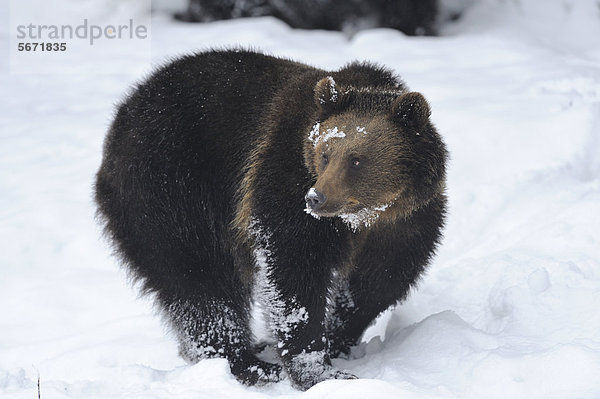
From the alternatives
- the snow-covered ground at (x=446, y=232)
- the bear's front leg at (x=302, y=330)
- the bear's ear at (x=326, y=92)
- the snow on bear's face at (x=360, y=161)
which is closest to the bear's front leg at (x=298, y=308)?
the bear's front leg at (x=302, y=330)

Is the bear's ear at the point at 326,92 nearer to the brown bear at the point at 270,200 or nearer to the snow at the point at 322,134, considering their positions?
the brown bear at the point at 270,200

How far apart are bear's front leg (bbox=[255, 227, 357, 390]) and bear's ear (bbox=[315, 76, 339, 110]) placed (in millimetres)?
862

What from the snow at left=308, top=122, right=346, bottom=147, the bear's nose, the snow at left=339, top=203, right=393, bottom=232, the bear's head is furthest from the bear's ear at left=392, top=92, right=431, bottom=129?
the bear's nose

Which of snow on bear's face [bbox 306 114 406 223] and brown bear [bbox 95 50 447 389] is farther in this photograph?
brown bear [bbox 95 50 447 389]

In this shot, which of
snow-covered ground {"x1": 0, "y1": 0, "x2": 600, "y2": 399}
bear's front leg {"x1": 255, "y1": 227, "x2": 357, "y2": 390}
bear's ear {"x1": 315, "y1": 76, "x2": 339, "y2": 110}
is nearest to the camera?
snow-covered ground {"x1": 0, "y1": 0, "x2": 600, "y2": 399}

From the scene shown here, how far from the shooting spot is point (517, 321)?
5422 mm

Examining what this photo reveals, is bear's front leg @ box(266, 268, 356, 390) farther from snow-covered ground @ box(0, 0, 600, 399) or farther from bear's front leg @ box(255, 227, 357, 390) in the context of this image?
snow-covered ground @ box(0, 0, 600, 399)

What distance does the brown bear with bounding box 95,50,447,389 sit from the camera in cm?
469

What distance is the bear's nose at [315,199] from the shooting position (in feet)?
14.0

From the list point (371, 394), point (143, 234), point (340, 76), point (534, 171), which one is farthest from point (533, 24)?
point (371, 394)

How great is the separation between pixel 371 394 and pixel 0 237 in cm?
588

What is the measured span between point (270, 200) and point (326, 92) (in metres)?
0.73

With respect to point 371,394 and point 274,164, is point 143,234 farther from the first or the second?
point 371,394

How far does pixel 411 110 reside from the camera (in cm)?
463
